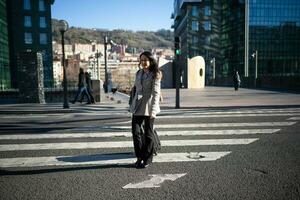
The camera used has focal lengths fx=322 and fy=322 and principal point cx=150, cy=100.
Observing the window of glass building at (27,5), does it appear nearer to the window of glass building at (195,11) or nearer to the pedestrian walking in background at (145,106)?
the window of glass building at (195,11)

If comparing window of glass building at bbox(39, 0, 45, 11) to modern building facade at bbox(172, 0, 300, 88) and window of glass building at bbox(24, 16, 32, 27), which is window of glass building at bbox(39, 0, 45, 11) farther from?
modern building facade at bbox(172, 0, 300, 88)

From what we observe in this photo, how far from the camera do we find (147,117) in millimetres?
5504

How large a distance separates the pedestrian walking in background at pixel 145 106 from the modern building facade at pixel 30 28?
54.5 meters

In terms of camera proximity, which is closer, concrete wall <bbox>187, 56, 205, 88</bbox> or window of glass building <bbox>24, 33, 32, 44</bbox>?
concrete wall <bbox>187, 56, 205, 88</bbox>

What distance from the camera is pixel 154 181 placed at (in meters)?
4.66

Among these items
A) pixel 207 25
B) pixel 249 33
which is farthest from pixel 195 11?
pixel 249 33

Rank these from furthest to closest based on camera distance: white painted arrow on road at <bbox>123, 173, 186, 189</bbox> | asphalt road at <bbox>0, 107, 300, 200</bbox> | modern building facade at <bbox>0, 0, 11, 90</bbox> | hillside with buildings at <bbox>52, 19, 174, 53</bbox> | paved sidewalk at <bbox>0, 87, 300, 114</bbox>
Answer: hillside with buildings at <bbox>52, 19, 174, 53</bbox>
modern building facade at <bbox>0, 0, 11, 90</bbox>
paved sidewalk at <bbox>0, 87, 300, 114</bbox>
white painted arrow on road at <bbox>123, 173, 186, 189</bbox>
asphalt road at <bbox>0, 107, 300, 200</bbox>

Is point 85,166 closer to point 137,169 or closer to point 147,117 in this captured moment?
point 137,169

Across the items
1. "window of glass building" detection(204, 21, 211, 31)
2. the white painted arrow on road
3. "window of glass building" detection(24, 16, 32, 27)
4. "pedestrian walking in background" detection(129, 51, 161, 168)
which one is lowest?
the white painted arrow on road

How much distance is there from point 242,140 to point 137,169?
3.04m

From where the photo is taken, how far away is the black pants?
5422 mm

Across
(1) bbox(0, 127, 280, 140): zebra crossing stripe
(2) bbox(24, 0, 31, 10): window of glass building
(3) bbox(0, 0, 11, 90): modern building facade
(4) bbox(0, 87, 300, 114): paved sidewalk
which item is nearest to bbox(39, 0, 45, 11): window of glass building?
(2) bbox(24, 0, 31, 10): window of glass building

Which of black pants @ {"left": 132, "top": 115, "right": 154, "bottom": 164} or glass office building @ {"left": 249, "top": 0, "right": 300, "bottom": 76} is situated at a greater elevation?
glass office building @ {"left": 249, "top": 0, "right": 300, "bottom": 76}

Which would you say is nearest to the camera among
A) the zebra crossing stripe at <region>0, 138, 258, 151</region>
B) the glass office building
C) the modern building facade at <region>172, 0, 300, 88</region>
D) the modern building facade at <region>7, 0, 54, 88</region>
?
the zebra crossing stripe at <region>0, 138, 258, 151</region>
